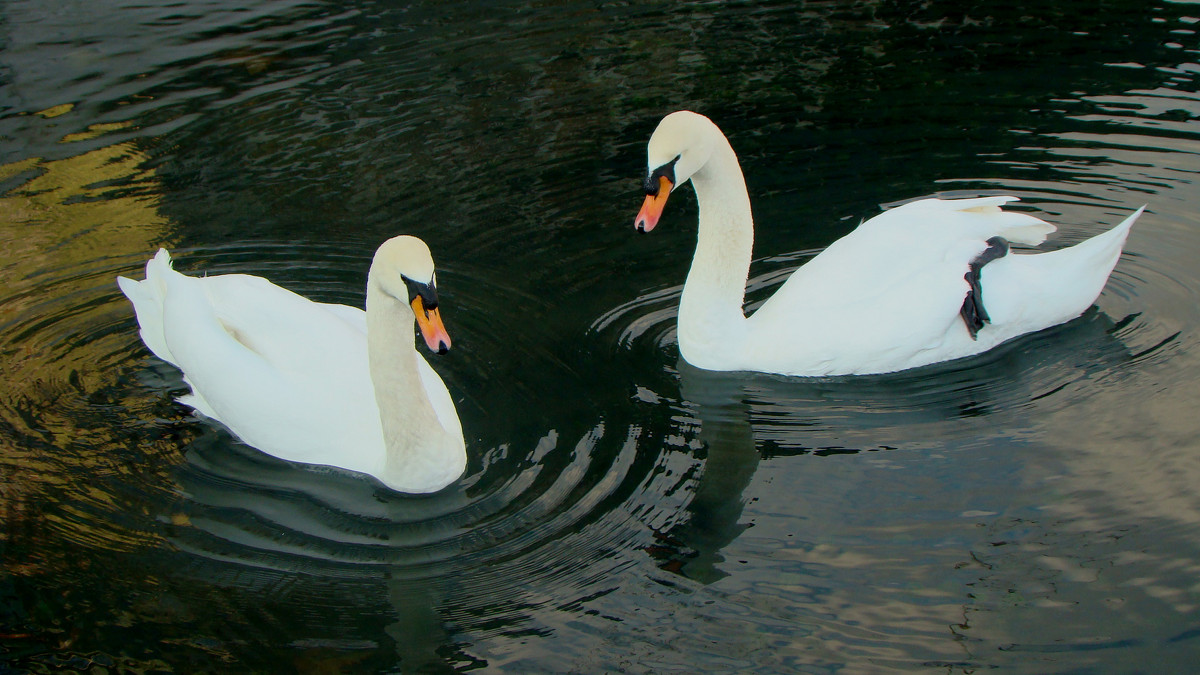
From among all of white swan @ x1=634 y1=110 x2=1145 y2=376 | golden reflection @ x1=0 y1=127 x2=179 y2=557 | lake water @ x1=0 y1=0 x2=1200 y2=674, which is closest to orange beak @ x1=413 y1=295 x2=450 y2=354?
lake water @ x1=0 y1=0 x2=1200 y2=674

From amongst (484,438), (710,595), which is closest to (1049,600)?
(710,595)

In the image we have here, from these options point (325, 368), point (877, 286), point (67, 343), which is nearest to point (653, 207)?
point (877, 286)

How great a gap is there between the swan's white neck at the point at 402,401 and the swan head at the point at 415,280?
0.52 feet

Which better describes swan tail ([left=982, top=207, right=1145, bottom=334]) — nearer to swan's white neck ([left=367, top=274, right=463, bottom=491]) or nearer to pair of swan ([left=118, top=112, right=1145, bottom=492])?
pair of swan ([left=118, top=112, right=1145, bottom=492])

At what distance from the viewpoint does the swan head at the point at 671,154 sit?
18.5 feet

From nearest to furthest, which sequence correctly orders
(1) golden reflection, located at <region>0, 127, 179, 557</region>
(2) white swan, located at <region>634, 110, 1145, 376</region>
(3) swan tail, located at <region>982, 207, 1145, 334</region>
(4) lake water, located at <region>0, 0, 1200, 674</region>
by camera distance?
(4) lake water, located at <region>0, 0, 1200, 674</region> < (1) golden reflection, located at <region>0, 127, 179, 557</region> < (2) white swan, located at <region>634, 110, 1145, 376</region> < (3) swan tail, located at <region>982, 207, 1145, 334</region>

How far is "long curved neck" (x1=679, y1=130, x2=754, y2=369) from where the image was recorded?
6117 mm

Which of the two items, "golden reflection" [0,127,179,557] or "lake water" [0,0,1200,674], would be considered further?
"golden reflection" [0,127,179,557]

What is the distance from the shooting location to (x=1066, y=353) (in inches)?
244

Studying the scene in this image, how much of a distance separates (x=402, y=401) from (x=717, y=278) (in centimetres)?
197

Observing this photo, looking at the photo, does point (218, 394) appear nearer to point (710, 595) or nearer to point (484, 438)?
point (484, 438)

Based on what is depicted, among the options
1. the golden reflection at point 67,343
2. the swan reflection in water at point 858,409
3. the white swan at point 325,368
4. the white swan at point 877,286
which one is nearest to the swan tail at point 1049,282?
the white swan at point 877,286

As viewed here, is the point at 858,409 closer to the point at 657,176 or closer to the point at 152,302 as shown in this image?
the point at 657,176

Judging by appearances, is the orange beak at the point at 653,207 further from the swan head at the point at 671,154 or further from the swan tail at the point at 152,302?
the swan tail at the point at 152,302
